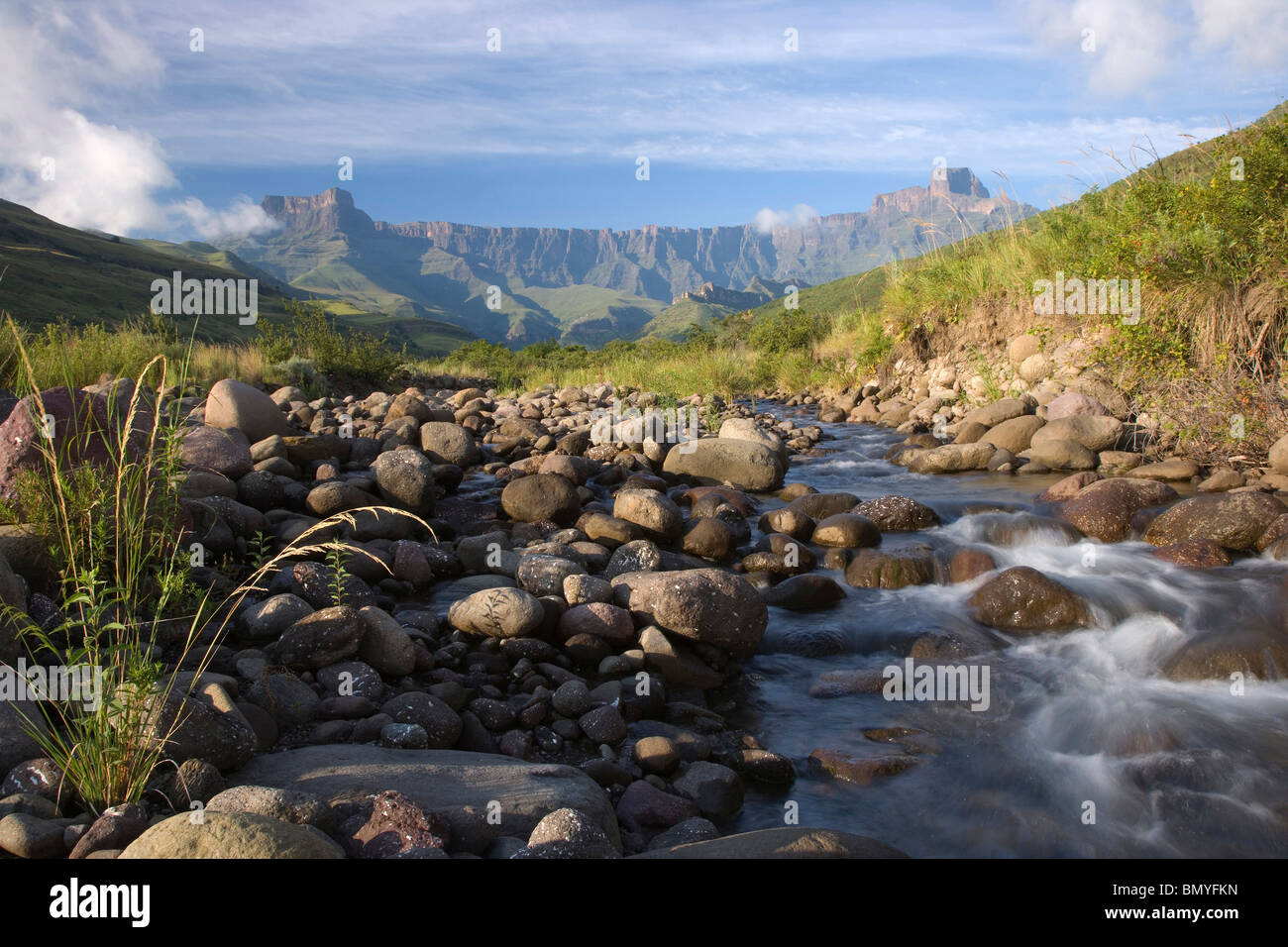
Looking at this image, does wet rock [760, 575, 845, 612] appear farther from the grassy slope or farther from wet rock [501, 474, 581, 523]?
the grassy slope

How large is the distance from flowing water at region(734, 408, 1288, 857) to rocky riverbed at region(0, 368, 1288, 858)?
0.09 feet

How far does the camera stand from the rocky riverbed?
3.12 meters

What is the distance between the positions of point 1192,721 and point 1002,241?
1371cm

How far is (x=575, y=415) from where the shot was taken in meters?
15.0

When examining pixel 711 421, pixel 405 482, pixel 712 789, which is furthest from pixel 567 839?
pixel 711 421

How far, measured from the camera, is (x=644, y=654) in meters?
5.35

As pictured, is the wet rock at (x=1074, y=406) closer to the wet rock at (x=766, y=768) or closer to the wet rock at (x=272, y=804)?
the wet rock at (x=766, y=768)

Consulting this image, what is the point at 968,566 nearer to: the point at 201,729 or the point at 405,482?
the point at 405,482

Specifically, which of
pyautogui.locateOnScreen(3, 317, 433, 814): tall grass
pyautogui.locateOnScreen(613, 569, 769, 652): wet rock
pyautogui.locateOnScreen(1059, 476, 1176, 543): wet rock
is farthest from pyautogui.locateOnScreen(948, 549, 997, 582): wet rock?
pyautogui.locateOnScreen(3, 317, 433, 814): tall grass

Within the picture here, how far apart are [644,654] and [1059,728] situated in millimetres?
2757

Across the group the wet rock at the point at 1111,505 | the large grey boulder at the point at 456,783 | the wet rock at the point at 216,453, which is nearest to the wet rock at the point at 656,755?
the large grey boulder at the point at 456,783

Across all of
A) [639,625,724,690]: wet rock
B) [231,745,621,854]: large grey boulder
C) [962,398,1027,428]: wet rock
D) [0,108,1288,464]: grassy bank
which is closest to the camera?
[231,745,621,854]: large grey boulder

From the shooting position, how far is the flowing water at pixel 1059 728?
4012 mm
